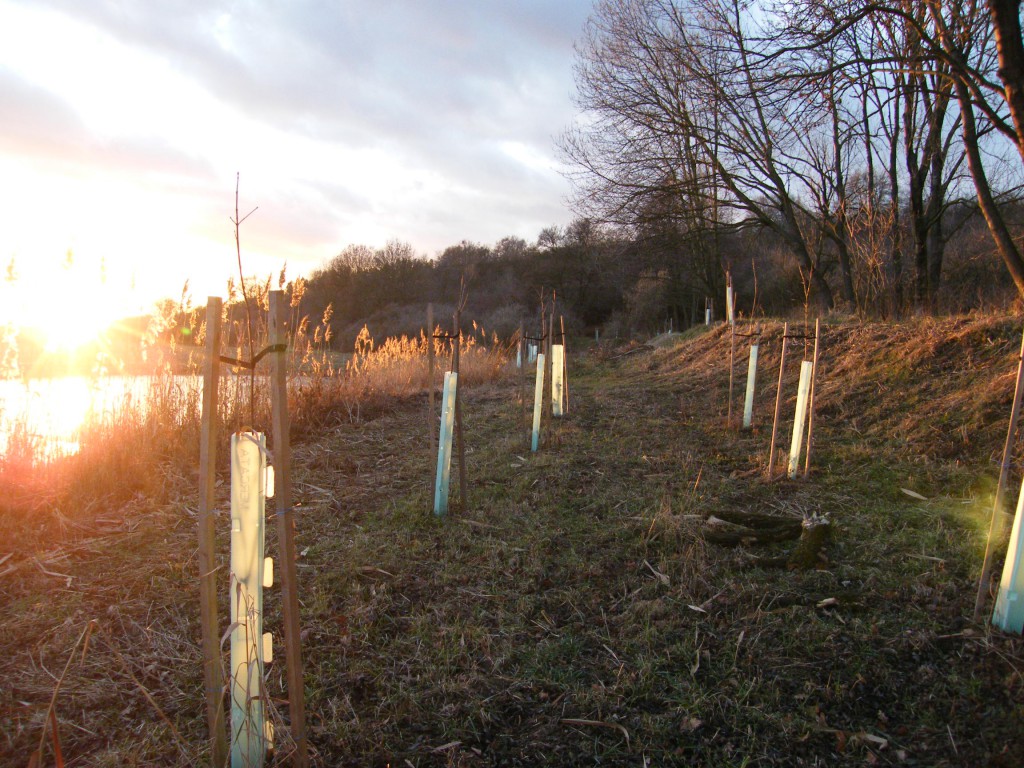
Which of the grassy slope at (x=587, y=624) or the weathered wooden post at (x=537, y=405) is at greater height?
the weathered wooden post at (x=537, y=405)

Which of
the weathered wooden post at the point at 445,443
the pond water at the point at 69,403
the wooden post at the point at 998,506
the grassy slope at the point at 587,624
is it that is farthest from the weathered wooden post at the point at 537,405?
the wooden post at the point at 998,506

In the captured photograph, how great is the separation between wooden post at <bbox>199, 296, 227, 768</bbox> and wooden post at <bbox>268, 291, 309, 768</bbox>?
148 mm

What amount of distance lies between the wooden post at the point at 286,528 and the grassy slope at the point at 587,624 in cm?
32

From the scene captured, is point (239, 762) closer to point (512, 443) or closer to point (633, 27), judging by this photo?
point (512, 443)

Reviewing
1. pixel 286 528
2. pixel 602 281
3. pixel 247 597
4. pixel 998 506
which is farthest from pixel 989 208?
pixel 602 281

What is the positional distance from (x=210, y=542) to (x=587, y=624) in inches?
65.1

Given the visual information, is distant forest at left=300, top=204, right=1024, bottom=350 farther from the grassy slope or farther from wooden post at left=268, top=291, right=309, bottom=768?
wooden post at left=268, top=291, right=309, bottom=768

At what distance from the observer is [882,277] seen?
9.64 meters

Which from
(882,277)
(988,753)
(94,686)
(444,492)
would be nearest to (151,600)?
(94,686)

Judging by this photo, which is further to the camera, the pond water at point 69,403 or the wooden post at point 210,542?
the pond water at point 69,403

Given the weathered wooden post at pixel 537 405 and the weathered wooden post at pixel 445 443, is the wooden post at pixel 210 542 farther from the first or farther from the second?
the weathered wooden post at pixel 537 405

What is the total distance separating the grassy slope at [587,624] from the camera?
6.24 feet

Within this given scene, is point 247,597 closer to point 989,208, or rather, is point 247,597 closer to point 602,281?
point 989,208

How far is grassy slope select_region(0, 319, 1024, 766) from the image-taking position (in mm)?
1903
